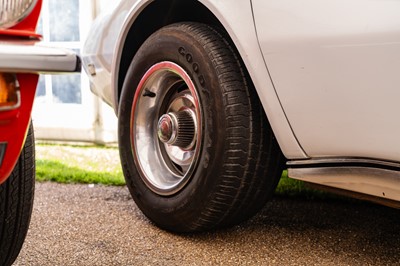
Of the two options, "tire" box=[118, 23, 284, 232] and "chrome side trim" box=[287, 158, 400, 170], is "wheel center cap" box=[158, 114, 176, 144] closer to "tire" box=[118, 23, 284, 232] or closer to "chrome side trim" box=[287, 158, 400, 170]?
"tire" box=[118, 23, 284, 232]

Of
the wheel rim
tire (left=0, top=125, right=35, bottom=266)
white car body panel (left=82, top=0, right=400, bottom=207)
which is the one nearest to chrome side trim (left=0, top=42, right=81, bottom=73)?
tire (left=0, top=125, right=35, bottom=266)

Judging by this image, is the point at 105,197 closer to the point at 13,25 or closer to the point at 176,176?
the point at 176,176

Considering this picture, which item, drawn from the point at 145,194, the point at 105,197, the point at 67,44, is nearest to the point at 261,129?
the point at 145,194

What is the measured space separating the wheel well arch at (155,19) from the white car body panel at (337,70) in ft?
2.06

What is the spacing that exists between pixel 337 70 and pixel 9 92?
94 centimetres

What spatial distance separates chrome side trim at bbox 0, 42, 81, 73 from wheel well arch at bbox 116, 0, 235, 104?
1.04m

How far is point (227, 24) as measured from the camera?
7.06 feet

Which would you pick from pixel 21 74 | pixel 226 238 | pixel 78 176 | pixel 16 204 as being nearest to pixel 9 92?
pixel 21 74

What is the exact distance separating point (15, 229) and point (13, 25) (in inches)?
27.5

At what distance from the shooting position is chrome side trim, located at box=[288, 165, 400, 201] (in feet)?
5.91

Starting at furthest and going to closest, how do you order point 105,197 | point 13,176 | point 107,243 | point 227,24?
point 105,197 < point 107,243 < point 227,24 < point 13,176

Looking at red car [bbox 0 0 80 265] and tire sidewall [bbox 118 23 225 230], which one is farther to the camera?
tire sidewall [bbox 118 23 225 230]

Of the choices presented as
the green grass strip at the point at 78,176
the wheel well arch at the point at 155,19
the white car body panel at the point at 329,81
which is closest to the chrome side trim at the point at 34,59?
the white car body panel at the point at 329,81

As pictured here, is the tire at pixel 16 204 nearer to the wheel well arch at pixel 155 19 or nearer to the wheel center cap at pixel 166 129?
the wheel center cap at pixel 166 129
